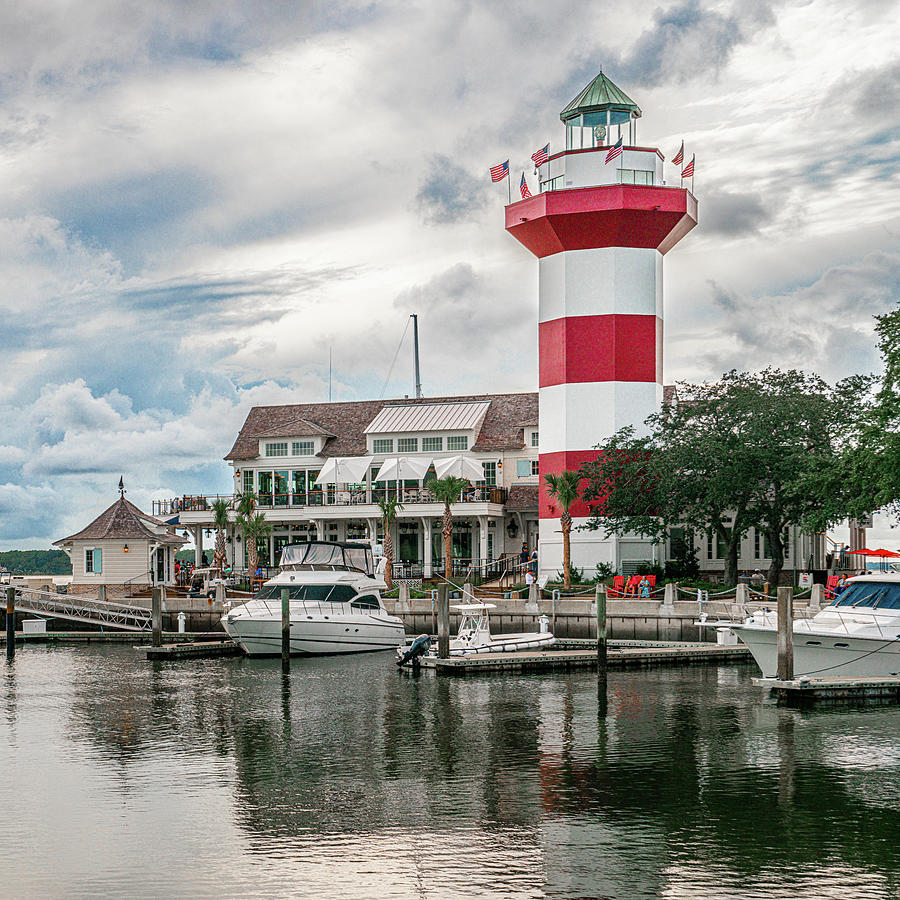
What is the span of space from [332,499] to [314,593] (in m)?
20.0

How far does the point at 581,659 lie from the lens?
3534 centimetres

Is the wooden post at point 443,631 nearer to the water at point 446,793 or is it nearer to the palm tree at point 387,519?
the water at point 446,793

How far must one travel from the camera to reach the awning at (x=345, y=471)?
58469mm

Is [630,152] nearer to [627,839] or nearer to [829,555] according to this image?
[829,555]

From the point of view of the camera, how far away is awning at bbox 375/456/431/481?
188 feet

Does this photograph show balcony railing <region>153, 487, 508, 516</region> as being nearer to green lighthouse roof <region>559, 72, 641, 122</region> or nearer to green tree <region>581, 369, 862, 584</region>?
green tree <region>581, 369, 862, 584</region>

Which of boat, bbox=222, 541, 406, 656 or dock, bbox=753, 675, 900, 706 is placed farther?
boat, bbox=222, 541, 406, 656

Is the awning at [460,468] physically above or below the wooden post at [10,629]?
above

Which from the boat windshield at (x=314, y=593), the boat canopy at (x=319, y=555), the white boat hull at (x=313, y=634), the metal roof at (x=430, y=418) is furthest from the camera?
the metal roof at (x=430, y=418)

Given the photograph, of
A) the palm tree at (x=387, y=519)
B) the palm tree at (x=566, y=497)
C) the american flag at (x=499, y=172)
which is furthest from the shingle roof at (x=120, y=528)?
the american flag at (x=499, y=172)

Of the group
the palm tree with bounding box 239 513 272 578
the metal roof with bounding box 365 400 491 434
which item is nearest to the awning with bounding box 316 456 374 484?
the metal roof with bounding box 365 400 491 434

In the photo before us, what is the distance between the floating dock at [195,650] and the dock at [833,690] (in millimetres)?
19660

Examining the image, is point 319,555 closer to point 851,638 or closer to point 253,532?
point 253,532

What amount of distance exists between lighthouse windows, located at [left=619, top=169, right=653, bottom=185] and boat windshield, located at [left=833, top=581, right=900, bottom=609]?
82.5ft
